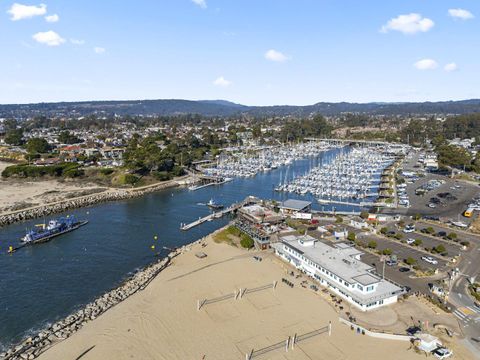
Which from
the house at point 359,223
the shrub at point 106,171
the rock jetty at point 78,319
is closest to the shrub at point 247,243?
the rock jetty at point 78,319

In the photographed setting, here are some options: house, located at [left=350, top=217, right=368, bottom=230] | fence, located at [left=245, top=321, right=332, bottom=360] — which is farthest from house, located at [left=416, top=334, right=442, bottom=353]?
house, located at [left=350, top=217, right=368, bottom=230]

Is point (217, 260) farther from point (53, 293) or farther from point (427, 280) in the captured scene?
point (427, 280)

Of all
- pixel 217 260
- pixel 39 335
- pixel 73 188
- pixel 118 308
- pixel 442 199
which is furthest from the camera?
pixel 73 188

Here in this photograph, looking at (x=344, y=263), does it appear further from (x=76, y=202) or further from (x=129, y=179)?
(x=129, y=179)

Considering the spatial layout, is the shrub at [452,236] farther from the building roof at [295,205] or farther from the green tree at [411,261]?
the building roof at [295,205]

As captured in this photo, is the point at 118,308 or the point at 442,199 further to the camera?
the point at 442,199

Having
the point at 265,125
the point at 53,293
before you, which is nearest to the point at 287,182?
the point at 53,293

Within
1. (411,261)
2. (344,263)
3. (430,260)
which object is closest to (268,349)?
(344,263)
